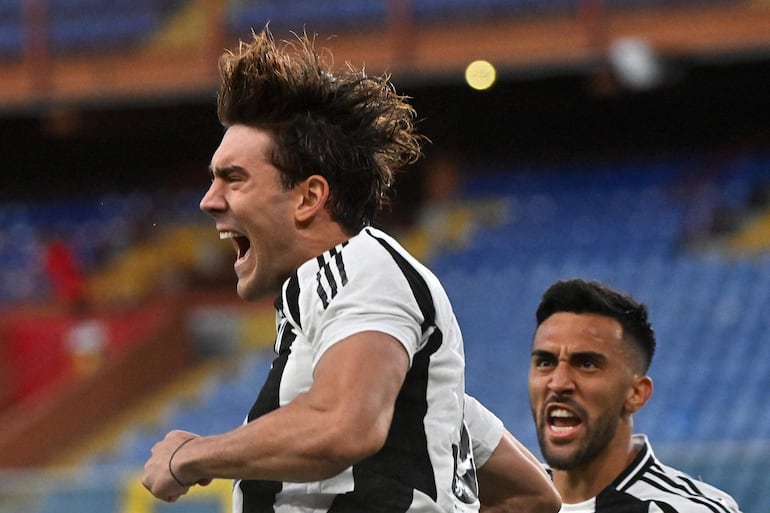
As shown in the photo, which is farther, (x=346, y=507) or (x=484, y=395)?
(x=484, y=395)

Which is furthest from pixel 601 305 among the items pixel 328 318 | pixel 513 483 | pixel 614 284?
pixel 614 284

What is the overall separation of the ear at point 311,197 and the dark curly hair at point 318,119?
0.6 inches

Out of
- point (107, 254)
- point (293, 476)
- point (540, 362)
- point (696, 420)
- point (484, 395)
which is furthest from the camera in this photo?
point (107, 254)

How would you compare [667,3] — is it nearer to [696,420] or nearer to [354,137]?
[696,420]

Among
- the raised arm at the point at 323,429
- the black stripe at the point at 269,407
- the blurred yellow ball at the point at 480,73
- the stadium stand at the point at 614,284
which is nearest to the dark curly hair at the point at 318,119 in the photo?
the black stripe at the point at 269,407

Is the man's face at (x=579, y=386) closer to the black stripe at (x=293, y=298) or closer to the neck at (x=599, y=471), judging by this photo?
the neck at (x=599, y=471)

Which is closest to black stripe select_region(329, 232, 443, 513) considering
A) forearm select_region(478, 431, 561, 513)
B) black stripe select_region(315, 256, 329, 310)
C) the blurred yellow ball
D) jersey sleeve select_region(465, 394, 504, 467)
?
black stripe select_region(315, 256, 329, 310)

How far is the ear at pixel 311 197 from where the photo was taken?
112 inches

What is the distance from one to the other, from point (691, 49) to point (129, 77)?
18.4ft

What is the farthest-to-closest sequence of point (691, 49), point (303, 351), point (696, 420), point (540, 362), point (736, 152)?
point (736, 152) → point (691, 49) → point (696, 420) → point (540, 362) → point (303, 351)

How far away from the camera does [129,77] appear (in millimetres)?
14844

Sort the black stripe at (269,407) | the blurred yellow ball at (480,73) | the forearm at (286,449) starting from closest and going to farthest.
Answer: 1. the forearm at (286,449)
2. the black stripe at (269,407)
3. the blurred yellow ball at (480,73)

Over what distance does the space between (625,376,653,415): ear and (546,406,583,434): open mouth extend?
17 cm

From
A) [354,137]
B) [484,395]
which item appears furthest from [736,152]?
[354,137]
